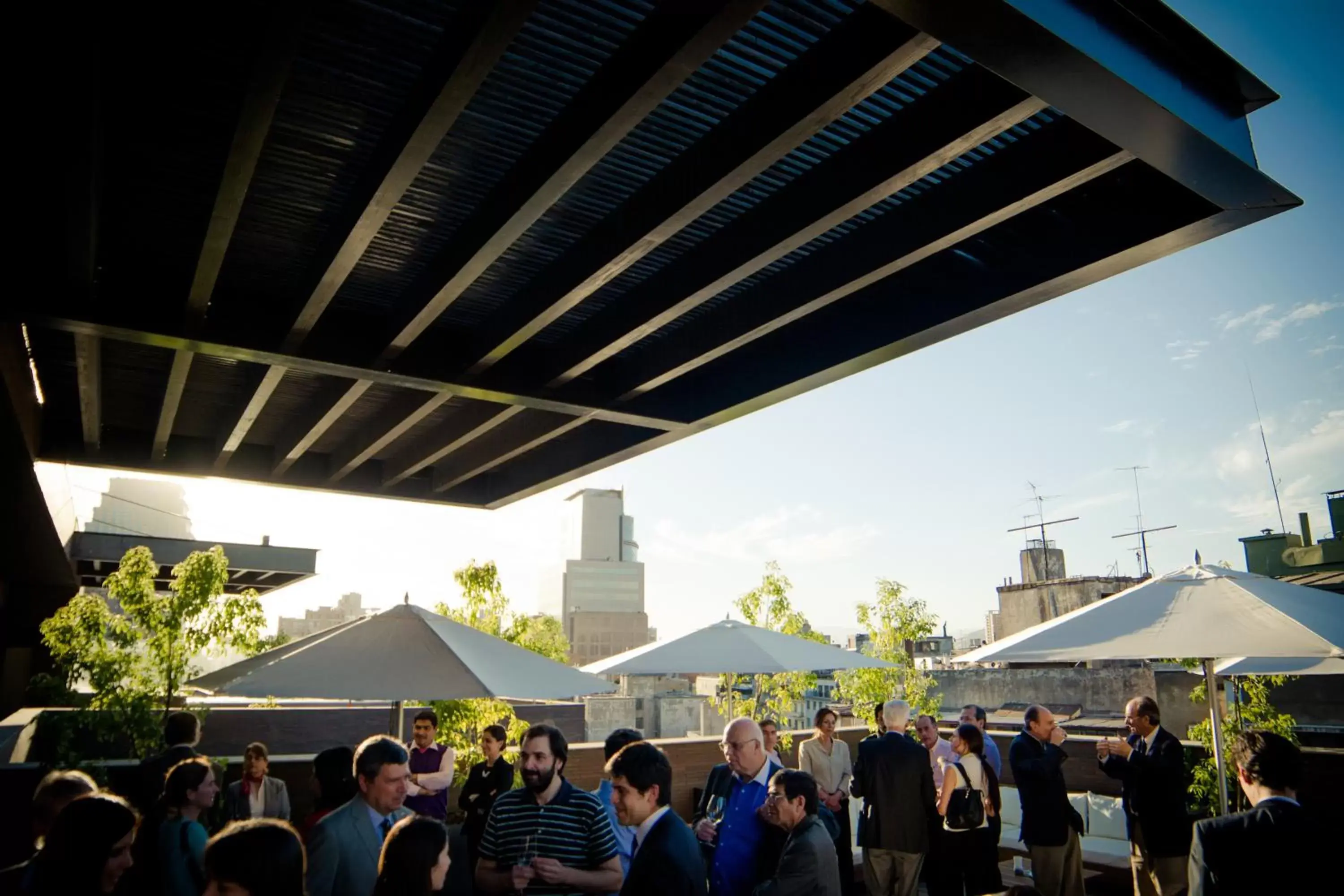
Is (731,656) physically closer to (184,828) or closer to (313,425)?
(313,425)

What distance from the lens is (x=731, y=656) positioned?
345 inches

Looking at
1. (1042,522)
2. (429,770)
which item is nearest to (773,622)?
(429,770)

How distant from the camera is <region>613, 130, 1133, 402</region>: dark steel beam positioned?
4379 millimetres

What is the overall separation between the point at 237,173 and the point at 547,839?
11.9 feet

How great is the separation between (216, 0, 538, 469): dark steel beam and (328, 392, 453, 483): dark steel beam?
2.34 meters

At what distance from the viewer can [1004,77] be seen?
134 inches

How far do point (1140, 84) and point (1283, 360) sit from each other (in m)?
35.9

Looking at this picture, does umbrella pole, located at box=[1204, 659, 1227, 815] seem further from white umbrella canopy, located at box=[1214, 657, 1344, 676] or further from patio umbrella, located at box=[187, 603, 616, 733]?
patio umbrella, located at box=[187, 603, 616, 733]

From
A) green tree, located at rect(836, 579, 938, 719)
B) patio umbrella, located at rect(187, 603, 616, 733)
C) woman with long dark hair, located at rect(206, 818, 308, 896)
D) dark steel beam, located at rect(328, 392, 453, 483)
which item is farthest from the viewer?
green tree, located at rect(836, 579, 938, 719)

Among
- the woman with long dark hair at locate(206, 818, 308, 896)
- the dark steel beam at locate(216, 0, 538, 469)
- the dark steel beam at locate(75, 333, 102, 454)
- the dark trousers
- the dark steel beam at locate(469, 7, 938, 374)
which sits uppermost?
the dark steel beam at locate(469, 7, 938, 374)

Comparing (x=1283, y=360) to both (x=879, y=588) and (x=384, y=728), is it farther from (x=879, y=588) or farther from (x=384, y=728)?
(x=384, y=728)

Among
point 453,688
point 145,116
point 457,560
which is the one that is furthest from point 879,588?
point 145,116

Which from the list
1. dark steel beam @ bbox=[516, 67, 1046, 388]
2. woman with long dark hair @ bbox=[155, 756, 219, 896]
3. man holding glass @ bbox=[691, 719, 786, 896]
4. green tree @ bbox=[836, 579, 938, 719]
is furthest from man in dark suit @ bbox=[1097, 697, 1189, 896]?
green tree @ bbox=[836, 579, 938, 719]

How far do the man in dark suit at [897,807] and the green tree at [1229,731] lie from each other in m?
3.28
